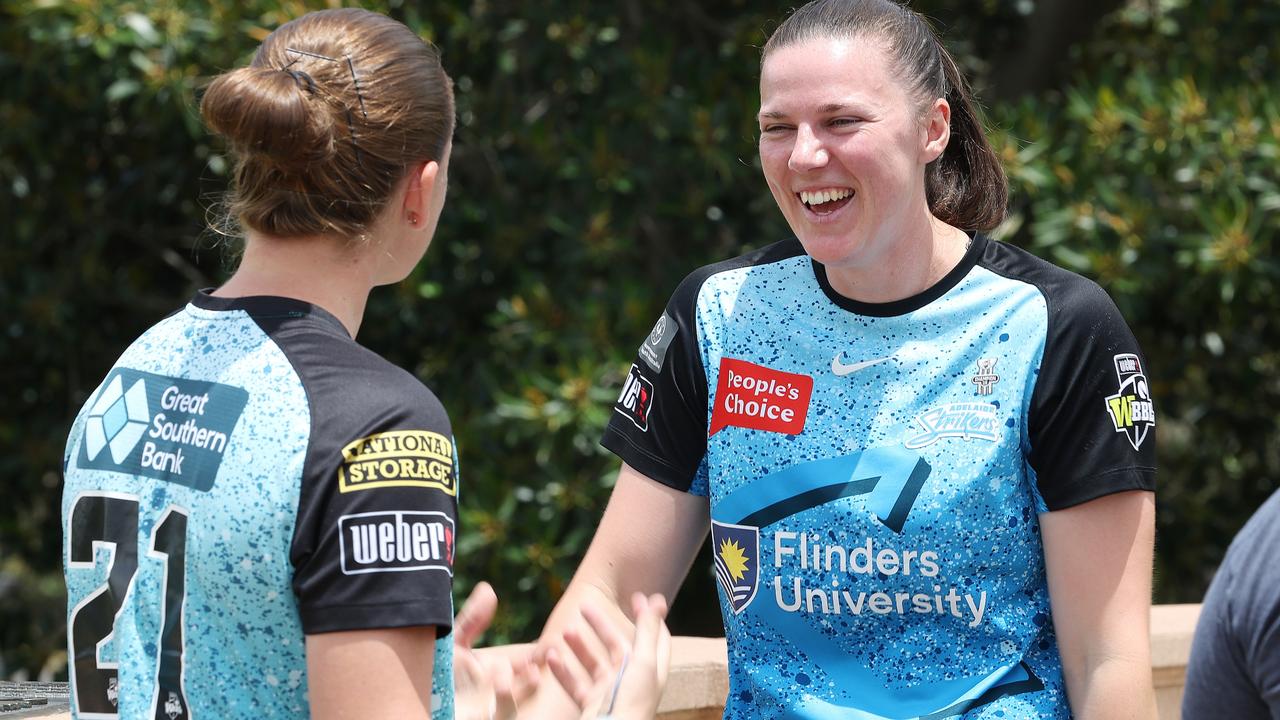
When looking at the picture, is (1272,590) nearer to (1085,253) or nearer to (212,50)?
(1085,253)

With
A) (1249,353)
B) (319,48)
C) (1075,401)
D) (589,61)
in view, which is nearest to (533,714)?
(319,48)

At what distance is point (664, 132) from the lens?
4.48 metres

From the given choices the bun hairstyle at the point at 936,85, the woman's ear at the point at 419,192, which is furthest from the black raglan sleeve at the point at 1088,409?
the woman's ear at the point at 419,192

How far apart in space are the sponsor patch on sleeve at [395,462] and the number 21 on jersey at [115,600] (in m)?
0.19

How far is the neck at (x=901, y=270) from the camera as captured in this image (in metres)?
2.33

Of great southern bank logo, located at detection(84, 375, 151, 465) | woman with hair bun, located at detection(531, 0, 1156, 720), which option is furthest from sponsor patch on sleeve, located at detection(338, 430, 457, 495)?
woman with hair bun, located at detection(531, 0, 1156, 720)

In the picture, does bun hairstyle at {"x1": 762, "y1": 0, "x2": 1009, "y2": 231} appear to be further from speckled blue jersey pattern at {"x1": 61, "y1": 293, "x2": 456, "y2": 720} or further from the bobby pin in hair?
speckled blue jersey pattern at {"x1": 61, "y1": 293, "x2": 456, "y2": 720}

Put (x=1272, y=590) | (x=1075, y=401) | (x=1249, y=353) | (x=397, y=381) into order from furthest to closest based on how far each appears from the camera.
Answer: (x=1249, y=353) < (x=1075, y=401) < (x=397, y=381) < (x=1272, y=590)

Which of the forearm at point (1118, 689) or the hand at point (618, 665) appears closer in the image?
the hand at point (618, 665)

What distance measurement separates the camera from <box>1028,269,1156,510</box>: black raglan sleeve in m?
2.15

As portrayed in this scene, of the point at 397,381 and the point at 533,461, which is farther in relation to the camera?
the point at 533,461

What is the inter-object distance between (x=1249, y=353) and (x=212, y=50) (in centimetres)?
350

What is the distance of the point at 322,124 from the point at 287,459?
1.25 feet

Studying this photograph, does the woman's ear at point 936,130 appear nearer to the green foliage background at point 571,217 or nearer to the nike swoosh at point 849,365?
the nike swoosh at point 849,365
